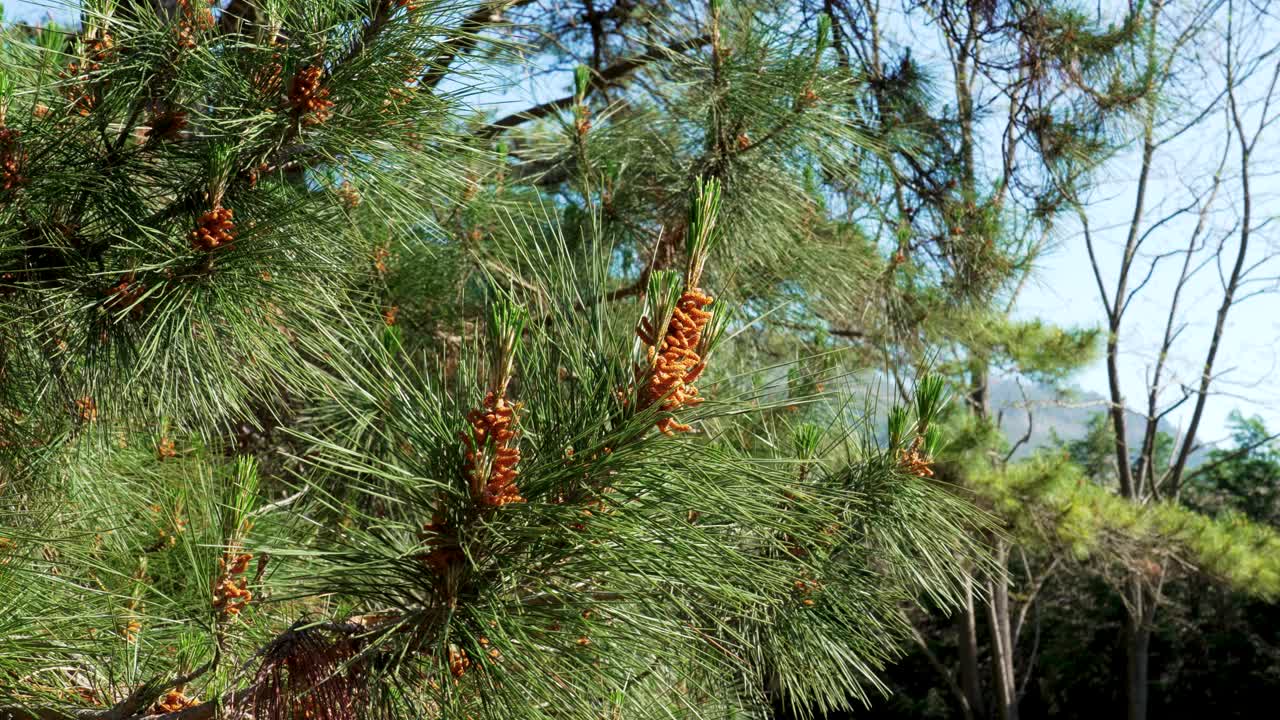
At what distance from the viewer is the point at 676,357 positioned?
531 millimetres

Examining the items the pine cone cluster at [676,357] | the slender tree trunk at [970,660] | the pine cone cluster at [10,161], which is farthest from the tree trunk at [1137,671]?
the pine cone cluster at [10,161]

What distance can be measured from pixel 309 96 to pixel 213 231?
0.13 metres

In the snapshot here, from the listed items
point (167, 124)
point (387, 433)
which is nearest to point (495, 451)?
point (387, 433)

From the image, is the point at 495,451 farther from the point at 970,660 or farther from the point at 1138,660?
the point at 1138,660

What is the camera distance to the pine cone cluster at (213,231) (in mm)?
769

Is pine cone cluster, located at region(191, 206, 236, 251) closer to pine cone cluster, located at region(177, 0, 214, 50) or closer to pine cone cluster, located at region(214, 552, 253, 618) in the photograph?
pine cone cluster, located at region(177, 0, 214, 50)

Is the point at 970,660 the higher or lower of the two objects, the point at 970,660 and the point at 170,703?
the lower

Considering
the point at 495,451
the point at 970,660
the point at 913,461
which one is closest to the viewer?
Answer: the point at 495,451

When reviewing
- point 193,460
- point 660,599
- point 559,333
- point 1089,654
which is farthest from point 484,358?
point 1089,654

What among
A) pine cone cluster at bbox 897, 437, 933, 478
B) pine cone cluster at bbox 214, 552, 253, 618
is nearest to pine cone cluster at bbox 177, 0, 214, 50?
pine cone cluster at bbox 214, 552, 253, 618

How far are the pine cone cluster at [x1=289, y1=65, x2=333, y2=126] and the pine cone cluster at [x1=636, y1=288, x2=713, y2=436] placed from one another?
0.38m

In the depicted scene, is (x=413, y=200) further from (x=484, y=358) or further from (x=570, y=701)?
(x=570, y=701)

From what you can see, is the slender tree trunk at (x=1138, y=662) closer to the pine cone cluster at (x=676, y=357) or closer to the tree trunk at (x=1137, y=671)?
the tree trunk at (x=1137, y=671)

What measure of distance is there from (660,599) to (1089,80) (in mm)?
2167
